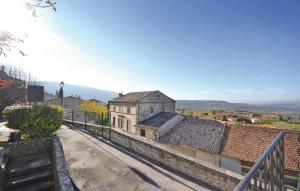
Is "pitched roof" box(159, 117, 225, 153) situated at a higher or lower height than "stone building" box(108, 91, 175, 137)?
lower

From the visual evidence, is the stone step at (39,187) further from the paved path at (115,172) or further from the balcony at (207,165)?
the balcony at (207,165)

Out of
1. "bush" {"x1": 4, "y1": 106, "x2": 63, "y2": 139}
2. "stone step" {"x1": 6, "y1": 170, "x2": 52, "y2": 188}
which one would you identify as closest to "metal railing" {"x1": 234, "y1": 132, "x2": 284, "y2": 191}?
"stone step" {"x1": 6, "y1": 170, "x2": 52, "y2": 188}

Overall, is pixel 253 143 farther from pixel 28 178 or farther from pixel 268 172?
pixel 268 172

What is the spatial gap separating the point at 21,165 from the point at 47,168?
2.36 feet

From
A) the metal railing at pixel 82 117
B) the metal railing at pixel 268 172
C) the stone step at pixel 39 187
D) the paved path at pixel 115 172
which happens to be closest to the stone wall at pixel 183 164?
the paved path at pixel 115 172

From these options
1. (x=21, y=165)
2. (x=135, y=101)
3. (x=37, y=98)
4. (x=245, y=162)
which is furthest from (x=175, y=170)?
(x=135, y=101)

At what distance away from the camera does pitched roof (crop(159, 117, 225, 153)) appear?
855 inches

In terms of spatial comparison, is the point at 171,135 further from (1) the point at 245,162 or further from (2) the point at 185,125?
(1) the point at 245,162

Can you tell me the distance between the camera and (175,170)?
7.59m

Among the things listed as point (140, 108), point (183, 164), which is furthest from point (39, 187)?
point (140, 108)

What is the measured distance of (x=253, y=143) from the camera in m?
20.0

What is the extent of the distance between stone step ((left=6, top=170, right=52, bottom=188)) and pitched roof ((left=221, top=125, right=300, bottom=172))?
56.2ft

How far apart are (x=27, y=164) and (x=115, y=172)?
2687mm

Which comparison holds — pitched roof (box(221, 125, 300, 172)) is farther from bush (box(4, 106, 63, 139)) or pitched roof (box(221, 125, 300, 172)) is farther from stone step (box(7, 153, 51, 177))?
stone step (box(7, 153, 51, 177))
